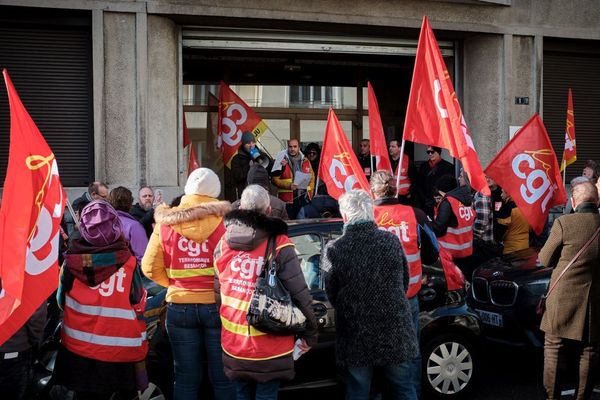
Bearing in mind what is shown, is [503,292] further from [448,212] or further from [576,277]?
[576,277]

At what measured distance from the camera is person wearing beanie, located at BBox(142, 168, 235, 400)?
4.92m

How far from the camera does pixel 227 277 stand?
177 inches

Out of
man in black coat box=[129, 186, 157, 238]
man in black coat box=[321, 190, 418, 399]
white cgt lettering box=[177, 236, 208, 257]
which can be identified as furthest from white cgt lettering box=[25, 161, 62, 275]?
man in black coat box=[129, 186, 157, 238]

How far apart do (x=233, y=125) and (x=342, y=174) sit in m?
4.60

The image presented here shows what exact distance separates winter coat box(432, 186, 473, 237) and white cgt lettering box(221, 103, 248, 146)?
5.15m

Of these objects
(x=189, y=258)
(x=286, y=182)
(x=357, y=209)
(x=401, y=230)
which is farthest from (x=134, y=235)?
(x=286, y=182)

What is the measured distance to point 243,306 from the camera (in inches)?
174

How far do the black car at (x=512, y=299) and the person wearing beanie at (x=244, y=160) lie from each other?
4.59 metres

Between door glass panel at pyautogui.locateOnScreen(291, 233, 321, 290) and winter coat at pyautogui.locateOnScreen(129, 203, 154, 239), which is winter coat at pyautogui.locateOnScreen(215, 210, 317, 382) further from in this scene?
winter coat at pyautogui.locateOnScreen(129, 203, 154, 239)

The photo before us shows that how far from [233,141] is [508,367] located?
6.36 metres

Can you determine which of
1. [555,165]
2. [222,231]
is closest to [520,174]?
[555,165]

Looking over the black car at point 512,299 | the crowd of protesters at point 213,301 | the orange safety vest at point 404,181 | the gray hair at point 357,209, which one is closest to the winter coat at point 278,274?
the crowd of protesters at point 213,301

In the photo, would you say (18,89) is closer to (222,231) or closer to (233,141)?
(233,141)

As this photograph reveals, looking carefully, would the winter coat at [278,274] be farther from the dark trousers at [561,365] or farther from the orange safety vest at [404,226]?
the dark trousers at [561,365]
